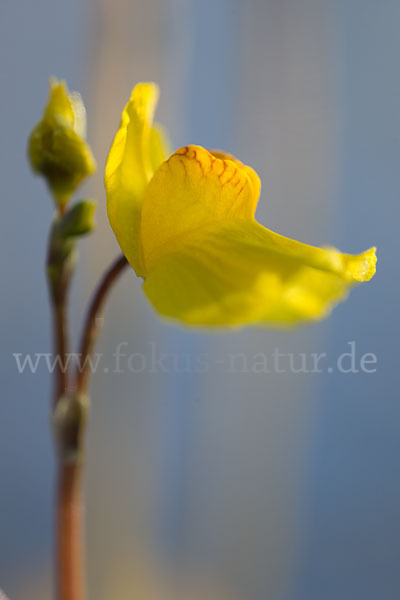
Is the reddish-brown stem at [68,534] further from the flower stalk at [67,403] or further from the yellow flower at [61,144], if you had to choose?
the yellow flower at [61,144]

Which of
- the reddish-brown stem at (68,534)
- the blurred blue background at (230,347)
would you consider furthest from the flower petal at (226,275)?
the blurred blue background at (230,347)

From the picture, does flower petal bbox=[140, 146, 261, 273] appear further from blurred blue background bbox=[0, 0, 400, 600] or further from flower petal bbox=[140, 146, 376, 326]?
blurred blue background bbox=[0, 0, 400, 600]

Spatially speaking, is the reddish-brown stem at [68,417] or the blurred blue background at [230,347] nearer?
the reddish-brown stem at [68,417]

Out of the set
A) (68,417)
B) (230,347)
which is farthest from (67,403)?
(230,347)

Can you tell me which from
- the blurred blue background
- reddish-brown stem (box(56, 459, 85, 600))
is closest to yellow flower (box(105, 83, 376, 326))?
reddish-brown stem (box(56, 459, 85, 600))

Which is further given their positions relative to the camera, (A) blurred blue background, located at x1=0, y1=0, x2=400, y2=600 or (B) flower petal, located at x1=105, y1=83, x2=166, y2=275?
(A) blurred blue background, located at x1=0, y1=0, x2=400, y2=600

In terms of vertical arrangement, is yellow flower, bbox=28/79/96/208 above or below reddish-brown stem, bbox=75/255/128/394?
above

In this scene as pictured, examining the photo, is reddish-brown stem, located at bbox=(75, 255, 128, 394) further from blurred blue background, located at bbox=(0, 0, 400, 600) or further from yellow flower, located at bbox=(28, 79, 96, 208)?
blurred blue background, located at bbox=(0, 0, 400, 600)
